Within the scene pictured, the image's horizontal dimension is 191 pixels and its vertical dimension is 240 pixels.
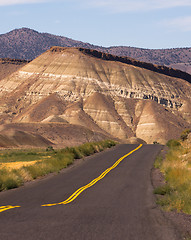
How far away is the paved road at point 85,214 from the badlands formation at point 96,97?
3032 inches

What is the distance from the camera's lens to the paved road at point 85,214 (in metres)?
8.91

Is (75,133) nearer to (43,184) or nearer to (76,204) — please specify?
(43,184)

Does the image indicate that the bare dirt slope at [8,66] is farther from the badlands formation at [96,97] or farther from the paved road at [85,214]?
the paved road at [85,214]

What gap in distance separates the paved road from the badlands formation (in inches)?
3032

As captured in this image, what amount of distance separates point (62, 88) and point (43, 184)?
340 ft

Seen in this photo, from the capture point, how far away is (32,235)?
8367 millimetres

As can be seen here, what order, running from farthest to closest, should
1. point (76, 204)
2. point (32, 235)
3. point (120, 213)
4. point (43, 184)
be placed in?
1. point (43, 184)
2. point (76, 204)
3. point (120, 213)
4. point (32, 235)

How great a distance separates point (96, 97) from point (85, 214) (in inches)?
4226

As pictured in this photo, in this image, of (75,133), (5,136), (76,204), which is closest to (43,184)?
(76,204)

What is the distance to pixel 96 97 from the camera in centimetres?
11838

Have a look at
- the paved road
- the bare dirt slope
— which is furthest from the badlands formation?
the paved road

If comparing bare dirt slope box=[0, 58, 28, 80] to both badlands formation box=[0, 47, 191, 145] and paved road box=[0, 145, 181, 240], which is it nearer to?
badlands formation box=[0, 47, 191, 145]

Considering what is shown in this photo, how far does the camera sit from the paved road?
29.2 ft

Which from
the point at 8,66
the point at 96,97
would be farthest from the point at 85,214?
the point at 8,66
